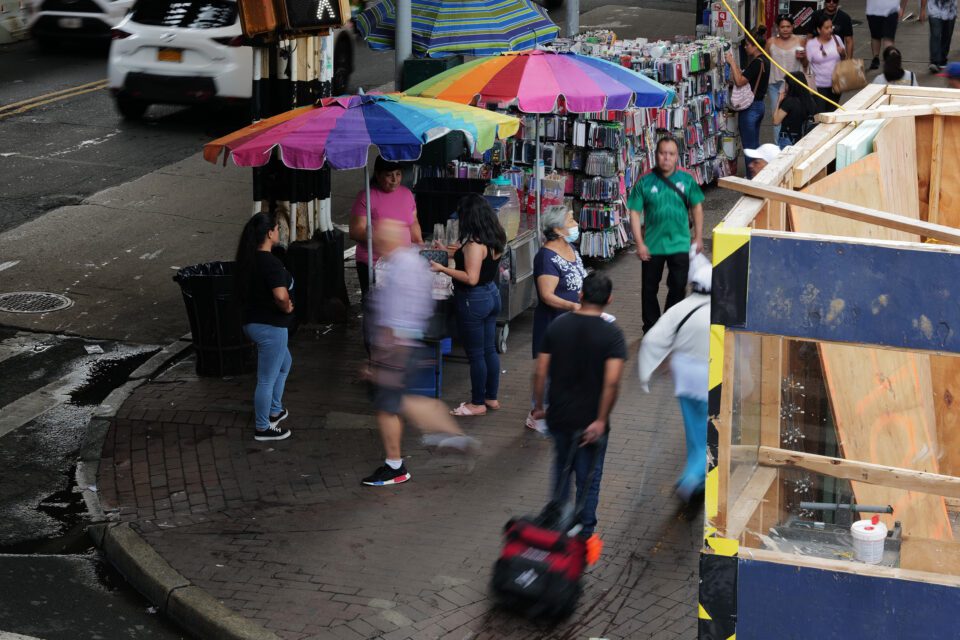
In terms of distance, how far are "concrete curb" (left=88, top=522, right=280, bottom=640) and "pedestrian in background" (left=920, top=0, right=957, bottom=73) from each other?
16.5 meters

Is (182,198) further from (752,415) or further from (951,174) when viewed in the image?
(752,415)

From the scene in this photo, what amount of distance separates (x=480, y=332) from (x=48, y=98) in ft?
42.6

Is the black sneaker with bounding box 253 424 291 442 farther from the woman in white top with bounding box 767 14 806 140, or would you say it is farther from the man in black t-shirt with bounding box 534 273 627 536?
the woman in white top with bounding box 767 14 806 140

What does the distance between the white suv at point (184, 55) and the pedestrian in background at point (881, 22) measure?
10.0 m

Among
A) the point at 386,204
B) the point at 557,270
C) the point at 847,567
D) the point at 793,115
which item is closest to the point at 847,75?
the point at 793,115

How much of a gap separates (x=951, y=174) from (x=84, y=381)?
6.98 m

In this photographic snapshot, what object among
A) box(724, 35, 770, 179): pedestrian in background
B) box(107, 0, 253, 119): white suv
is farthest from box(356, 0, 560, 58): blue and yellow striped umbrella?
box(107, 0, 253, 119): white suv

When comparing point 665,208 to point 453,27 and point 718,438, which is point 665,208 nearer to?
point 453,27

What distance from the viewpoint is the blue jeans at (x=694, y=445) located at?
320 inches

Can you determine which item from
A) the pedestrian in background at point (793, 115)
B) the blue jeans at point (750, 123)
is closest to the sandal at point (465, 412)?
the pedestrian in background at point (793, 115)

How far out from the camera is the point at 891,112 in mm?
7309

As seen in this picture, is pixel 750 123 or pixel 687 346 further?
pixel 750 123

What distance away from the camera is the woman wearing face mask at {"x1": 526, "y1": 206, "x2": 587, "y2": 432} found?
369 inches

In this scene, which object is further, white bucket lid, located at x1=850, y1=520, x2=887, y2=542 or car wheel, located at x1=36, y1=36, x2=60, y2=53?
car wheel, located at x1=36, y1=36, x2=60, y2=53
